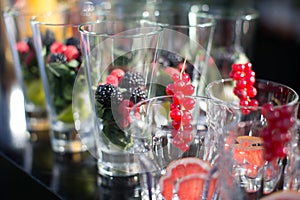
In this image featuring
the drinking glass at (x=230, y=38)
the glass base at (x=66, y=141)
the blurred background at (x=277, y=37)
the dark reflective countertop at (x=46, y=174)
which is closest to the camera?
the dark reflective countertop at (x=46, y=174)

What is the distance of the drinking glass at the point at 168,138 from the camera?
59 centimetres

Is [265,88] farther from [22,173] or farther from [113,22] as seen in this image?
[22,173]

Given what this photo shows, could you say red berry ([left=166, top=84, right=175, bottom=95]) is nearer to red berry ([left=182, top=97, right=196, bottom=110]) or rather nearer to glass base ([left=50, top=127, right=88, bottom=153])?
red berry ([left=182, top=97, right=196, bottom=110])

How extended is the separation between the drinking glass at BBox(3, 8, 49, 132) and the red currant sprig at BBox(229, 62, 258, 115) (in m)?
0.38

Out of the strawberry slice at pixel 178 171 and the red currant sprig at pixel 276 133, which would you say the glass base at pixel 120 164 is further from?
the red currant sprig at pixel 276 133

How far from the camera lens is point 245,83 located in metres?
0.67

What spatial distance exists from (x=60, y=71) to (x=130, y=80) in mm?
157

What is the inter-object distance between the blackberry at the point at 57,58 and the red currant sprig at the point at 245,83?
26cm

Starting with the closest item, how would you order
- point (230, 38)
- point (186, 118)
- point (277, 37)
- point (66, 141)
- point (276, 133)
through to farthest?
1. point (276, 133)
2. point (186, 118)
3. point (66, 141)
4. point (230, 38)
5. point (277, 37)

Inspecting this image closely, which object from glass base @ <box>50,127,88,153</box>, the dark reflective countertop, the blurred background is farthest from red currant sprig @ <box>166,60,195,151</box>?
the blurred background

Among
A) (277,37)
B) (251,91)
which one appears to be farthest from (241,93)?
(277,37)

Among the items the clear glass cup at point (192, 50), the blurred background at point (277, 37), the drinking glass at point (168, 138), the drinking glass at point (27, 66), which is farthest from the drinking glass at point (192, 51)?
the blurred background at point (277, 37)

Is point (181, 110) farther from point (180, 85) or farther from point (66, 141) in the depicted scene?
point (66, 141)

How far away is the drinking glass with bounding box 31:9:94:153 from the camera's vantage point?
793 mm
